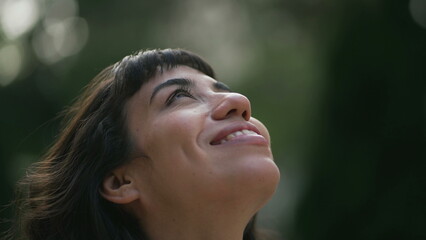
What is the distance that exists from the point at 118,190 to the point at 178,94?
45 centimetres

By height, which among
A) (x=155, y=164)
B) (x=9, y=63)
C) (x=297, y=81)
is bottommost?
(x=9, y=63)

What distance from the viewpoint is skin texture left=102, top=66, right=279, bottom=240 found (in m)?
2.39

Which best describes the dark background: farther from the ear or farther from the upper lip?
the upper lip

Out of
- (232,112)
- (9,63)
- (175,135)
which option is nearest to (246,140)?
(232,112)

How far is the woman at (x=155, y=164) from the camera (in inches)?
94.7

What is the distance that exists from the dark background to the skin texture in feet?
7.60

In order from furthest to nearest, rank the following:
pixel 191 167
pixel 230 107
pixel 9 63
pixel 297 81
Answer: pixel 9 63, pixel 297 81, pixel 230 107, pixel 191 167

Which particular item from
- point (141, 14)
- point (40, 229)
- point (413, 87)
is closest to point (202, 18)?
point (141, 14)

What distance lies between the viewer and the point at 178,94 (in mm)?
2582

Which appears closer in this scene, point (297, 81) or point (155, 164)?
point (155, 164)

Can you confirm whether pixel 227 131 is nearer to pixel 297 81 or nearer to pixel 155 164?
pixel 155 164

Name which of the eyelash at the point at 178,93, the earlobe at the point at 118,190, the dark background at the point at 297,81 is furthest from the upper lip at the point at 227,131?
the dark background at the point at 297,81

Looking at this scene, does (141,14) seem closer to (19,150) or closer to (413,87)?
(19,150)

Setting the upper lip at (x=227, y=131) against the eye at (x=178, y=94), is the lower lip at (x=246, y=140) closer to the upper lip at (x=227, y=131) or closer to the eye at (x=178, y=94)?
the upper lip at (x=227, y=131)
